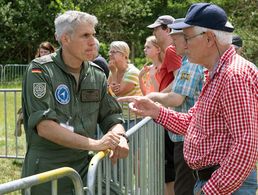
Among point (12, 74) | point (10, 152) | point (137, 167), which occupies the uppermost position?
point (137, 167)

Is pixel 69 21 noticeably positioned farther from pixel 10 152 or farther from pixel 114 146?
pixel 10 152

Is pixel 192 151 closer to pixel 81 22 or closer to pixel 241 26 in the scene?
pixel 81 22

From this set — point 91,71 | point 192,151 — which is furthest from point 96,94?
point 192,151

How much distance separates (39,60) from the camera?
357 centimetres

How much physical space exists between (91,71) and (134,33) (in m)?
33.6

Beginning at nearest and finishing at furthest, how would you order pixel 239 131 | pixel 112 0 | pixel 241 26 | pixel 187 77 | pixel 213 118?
pixel 239 131, pixel 213 118, pixel 187 77, pixel 241 26, pixel 112 0

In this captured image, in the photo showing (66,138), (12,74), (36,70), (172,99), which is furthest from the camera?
(12,74)

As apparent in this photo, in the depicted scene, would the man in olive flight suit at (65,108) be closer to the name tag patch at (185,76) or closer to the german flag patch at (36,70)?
the german flag patch at (36,70)

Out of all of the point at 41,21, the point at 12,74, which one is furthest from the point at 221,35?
the point at 41,21

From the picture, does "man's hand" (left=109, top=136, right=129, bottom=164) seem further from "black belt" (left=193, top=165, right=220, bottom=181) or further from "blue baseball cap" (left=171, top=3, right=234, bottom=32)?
"blue baseball cap" (left=171, top=3, right=234, bottom=32)

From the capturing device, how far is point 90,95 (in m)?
3.71

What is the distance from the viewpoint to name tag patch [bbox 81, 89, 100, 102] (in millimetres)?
3670

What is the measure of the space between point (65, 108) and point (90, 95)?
0.79ft

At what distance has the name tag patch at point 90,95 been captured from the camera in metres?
3.67
